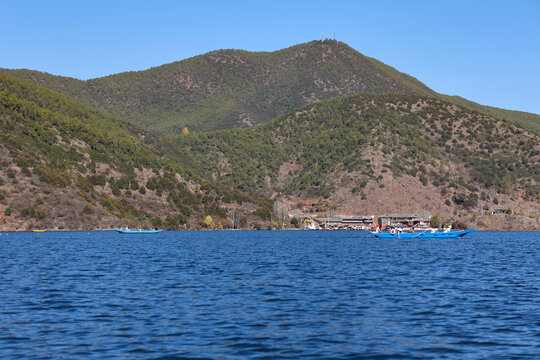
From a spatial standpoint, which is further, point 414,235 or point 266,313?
point 414,235

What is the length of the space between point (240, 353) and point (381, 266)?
51308 mm

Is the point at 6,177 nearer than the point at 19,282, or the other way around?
the point at 19,282

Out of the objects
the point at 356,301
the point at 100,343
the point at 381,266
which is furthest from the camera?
the point at 381,266

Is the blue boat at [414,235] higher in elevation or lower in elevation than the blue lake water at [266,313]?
lower

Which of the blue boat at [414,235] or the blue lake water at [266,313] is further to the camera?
the blue boat at [414,235]

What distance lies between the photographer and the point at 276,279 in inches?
2330

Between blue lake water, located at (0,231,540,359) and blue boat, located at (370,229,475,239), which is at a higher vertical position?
blue lake water, located at (0,231,540,359)

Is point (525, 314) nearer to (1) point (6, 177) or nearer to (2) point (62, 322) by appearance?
(2) point (62, 322)

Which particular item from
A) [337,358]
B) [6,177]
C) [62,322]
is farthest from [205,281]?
[6,177]

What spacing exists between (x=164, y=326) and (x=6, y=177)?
164 metres

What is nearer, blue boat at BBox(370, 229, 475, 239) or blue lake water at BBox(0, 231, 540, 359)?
blue lake water at BBox(0, 231, 540, 359)

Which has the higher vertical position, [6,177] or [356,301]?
[6,177]

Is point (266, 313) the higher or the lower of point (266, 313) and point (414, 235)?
the higher

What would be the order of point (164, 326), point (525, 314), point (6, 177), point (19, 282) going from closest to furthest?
point (164, 326) → point (525, 314) → point (19, 282) → point (6, 177)
